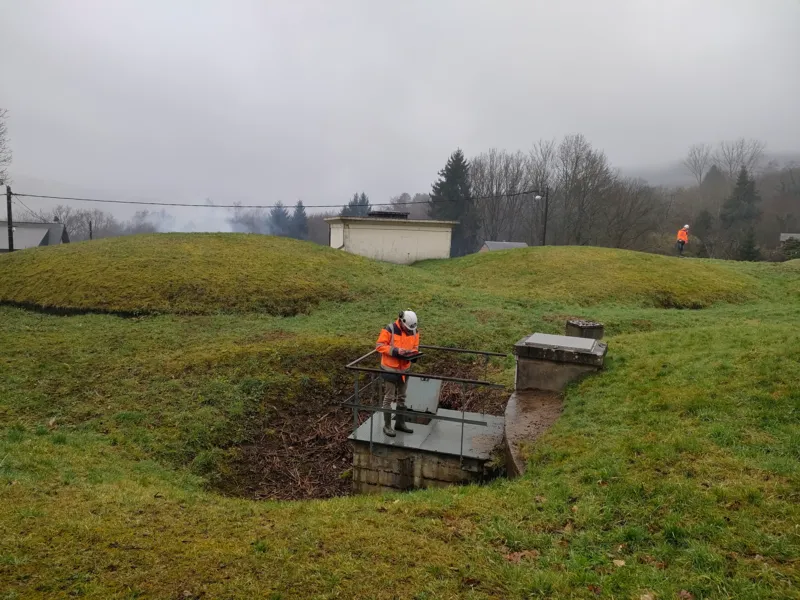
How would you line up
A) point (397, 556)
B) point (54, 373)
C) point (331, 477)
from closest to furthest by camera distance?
point (397, 556) → point (331, 477) → point (54, 373)

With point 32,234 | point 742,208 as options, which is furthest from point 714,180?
point 32,234

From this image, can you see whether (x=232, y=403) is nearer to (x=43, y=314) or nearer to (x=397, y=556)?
(x=397, y=556)

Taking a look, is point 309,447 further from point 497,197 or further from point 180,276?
point 497,197

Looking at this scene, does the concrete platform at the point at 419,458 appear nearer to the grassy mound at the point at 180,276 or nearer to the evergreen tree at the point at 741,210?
the grassy mound at the point at 180,276

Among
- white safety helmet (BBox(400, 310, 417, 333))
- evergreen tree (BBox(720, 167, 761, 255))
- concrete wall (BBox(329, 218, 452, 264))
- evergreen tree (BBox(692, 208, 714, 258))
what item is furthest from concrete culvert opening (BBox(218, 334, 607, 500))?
evergreen tree (BBox(720, 167, 761, 255))

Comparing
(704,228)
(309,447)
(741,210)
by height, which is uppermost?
(741,210)

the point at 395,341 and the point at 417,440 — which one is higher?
the point at 395,341

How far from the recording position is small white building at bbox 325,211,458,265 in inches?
1144

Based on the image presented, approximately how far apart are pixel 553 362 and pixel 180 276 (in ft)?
45.0

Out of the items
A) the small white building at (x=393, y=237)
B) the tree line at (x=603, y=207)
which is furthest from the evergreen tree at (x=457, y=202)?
the small white building at (x=393, y=237)

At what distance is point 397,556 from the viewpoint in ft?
13.3

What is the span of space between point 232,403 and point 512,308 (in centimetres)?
997

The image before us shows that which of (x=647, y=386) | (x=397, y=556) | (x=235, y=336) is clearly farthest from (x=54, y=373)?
(x=647, y=386)

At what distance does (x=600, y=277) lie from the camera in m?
21.3
